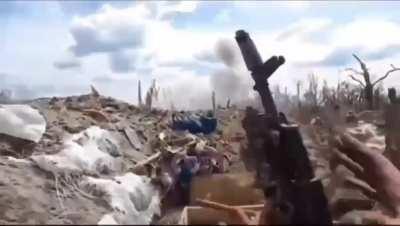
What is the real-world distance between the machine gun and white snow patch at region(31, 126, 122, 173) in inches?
151

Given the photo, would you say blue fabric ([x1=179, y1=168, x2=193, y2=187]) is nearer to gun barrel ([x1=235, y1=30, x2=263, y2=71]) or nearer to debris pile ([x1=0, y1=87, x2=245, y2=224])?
debris pile ([x1=0, y1=87, x2=245, y2=224])

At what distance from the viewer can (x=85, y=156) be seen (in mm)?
9164

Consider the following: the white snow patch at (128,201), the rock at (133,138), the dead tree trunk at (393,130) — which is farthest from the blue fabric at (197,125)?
the white snow patch at (128,201)

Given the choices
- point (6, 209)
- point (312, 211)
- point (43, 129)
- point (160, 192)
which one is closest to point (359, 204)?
point (160, 192)

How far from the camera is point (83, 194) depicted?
652cm

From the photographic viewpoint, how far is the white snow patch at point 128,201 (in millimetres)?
3597

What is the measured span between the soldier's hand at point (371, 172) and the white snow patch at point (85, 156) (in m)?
3.00

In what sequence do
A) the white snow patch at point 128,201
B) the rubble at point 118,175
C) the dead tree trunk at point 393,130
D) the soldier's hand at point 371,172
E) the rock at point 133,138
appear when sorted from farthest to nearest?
the rock at point 133,138
the dead tree trunk at point 393,130
the soldier's hand at point 371,172
the rubble at point 118,175
the white snow patch at point 128,201

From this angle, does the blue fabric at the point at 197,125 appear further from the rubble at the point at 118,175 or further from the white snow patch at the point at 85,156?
the white snow patch at the point at 85,156

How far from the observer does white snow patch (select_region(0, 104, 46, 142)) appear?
10570 mm

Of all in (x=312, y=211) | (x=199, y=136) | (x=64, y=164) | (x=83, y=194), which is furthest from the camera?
(x=199, y=136)

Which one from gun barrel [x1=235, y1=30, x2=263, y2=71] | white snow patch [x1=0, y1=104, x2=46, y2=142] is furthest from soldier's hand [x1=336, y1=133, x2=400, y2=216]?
white snow patch [x1=0, y1=104, x2=46, y2=142]

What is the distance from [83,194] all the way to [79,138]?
3.86m

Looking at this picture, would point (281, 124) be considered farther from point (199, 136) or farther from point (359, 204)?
point (199, 136)
